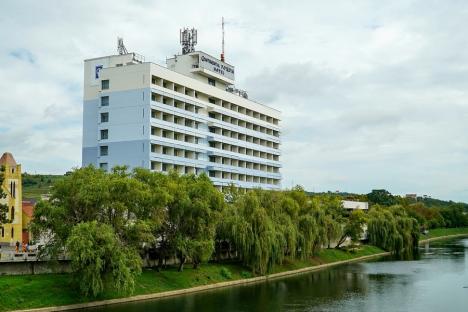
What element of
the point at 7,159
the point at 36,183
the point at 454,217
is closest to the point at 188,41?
the point at 7,159

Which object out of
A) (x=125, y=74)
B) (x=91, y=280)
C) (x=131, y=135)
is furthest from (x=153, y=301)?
(x=125, y=74)

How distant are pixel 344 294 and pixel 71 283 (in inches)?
921

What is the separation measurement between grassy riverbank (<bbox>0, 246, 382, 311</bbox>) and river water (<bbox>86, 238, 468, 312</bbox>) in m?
2.17

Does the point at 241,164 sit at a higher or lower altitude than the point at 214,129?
lower

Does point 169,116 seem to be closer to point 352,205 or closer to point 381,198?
point 352,205

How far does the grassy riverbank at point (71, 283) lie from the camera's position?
123 feet

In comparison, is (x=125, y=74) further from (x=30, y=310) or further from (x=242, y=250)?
(x=30, y=310)

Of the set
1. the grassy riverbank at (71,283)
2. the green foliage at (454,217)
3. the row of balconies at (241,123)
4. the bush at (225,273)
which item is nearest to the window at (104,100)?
the row of balconies at (241,123)

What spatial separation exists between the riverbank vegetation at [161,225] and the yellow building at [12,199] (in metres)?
19.0

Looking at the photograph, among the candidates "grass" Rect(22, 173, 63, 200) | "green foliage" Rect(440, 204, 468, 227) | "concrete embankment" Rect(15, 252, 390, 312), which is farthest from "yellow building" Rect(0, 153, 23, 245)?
"green foliage" Rect(440, 204, 468, 227)

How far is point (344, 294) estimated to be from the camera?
48.9m

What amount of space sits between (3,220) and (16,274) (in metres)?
4.20

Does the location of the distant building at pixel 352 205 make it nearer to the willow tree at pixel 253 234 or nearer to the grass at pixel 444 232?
the grass at pixel 444 232

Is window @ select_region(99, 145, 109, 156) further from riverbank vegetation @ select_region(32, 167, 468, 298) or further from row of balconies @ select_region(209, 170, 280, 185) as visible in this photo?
riverbank vegetation @ select_region(32, 167, 468, 298)
